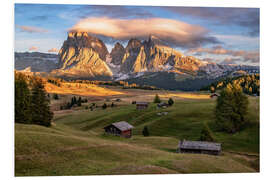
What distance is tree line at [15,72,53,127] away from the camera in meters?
37.6

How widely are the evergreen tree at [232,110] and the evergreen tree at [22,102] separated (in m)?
33.7

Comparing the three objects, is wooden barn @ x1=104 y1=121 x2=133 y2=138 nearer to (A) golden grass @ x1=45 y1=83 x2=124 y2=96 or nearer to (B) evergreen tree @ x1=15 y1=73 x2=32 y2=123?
(B) evergreen tree @ x1=15 y1=73 x2=32 y2=123

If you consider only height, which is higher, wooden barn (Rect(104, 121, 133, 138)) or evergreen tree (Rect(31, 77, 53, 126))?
evergreen tree (Rect(31, 77, 53, 126))

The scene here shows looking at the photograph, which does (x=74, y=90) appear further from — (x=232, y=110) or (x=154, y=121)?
(x=232, y=110)

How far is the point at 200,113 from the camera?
184ft

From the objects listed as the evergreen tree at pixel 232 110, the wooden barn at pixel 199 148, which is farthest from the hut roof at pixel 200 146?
the evergreen tree at pixel 232 110

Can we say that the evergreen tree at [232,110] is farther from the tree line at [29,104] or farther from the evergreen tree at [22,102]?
the evergreen tree at [22,102]

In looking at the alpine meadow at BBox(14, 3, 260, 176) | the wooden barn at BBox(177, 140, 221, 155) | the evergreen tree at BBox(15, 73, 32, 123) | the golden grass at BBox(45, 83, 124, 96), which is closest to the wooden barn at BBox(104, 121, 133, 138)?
the alpine meadow at BBox(14, 3, 260, 176)

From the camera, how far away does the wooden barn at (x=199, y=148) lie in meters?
33.8

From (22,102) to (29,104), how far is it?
1.31 metres

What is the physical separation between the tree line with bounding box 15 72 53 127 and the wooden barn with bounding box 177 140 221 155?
74.9ft

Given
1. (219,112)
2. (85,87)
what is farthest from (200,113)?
(85,87)
